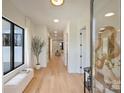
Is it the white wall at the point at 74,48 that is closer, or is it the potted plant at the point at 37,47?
the white wall at the point at 74,48

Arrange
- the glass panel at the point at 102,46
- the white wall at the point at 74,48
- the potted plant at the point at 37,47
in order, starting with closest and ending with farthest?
the glass panel at the point at 102,46 → the white wall at the point at 74,48 → the potted plant at the point at 37,47

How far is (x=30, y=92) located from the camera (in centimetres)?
479

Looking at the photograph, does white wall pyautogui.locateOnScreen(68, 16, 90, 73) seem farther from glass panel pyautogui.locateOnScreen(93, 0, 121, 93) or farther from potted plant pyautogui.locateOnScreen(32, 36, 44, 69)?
glass panel pyautogui.locateOnScreen(93, 0, 121, 93)

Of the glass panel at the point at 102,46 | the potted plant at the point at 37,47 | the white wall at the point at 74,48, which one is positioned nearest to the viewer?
the glass panel at the point at 102,46

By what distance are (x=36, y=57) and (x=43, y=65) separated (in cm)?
81

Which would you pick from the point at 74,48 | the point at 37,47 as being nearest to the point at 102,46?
the point at 74,48

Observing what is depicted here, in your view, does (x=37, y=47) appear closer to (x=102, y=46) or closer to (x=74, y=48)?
(x=74, y=48)

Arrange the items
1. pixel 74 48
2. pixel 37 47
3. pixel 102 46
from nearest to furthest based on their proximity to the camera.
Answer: pixel 102 46 < pixel 74 48 < pixel 37 47

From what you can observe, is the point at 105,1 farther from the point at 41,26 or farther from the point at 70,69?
the point at 41,26

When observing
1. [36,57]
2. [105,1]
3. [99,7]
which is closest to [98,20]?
[99,7]

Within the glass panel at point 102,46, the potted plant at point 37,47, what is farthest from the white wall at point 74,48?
the glass panel at point 102,46

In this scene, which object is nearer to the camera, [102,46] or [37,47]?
[102,46]

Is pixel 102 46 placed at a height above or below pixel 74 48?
above

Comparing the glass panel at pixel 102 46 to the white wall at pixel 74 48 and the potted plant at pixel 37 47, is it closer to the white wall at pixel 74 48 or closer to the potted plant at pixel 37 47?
the white wall at pixel 74 48
